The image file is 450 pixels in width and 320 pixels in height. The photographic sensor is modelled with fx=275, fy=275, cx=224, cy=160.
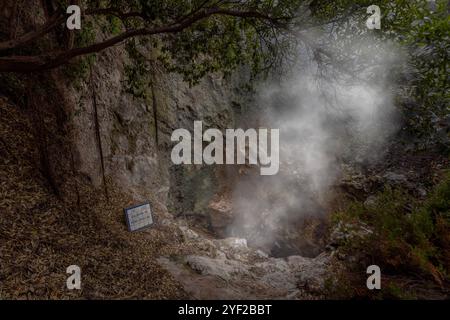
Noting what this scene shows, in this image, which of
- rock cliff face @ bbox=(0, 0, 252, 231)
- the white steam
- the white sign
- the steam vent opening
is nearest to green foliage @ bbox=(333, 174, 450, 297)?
rock cliff face @ bbox=(0, 0, 252, 231)

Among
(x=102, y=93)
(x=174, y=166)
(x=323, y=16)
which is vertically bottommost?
(x=174, y=166)

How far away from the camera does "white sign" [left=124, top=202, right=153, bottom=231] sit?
214 inches

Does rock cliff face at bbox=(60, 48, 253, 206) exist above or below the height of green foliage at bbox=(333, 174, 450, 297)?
above

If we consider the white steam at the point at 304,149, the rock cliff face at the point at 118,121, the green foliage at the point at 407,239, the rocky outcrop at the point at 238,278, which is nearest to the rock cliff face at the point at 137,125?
the rock cliff face at the point at 118,121

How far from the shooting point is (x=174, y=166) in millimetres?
8422

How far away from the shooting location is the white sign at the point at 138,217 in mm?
5430

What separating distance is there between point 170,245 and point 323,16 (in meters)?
4.88

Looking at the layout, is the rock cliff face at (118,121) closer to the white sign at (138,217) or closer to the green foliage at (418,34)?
the white sign at (138,217)

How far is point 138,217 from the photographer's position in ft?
18.4

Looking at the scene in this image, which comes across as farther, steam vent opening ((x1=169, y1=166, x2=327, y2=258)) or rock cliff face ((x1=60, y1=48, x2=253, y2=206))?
steam vent opening ((x1=169, y1=166, x2=327, y2=258))

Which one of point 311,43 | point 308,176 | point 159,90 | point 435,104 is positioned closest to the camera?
point 435,104

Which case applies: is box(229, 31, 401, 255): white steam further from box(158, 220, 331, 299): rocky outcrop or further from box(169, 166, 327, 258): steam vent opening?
box(158, 220, 331, 299): rocky outcrop

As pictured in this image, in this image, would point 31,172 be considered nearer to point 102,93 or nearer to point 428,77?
point 102,93
